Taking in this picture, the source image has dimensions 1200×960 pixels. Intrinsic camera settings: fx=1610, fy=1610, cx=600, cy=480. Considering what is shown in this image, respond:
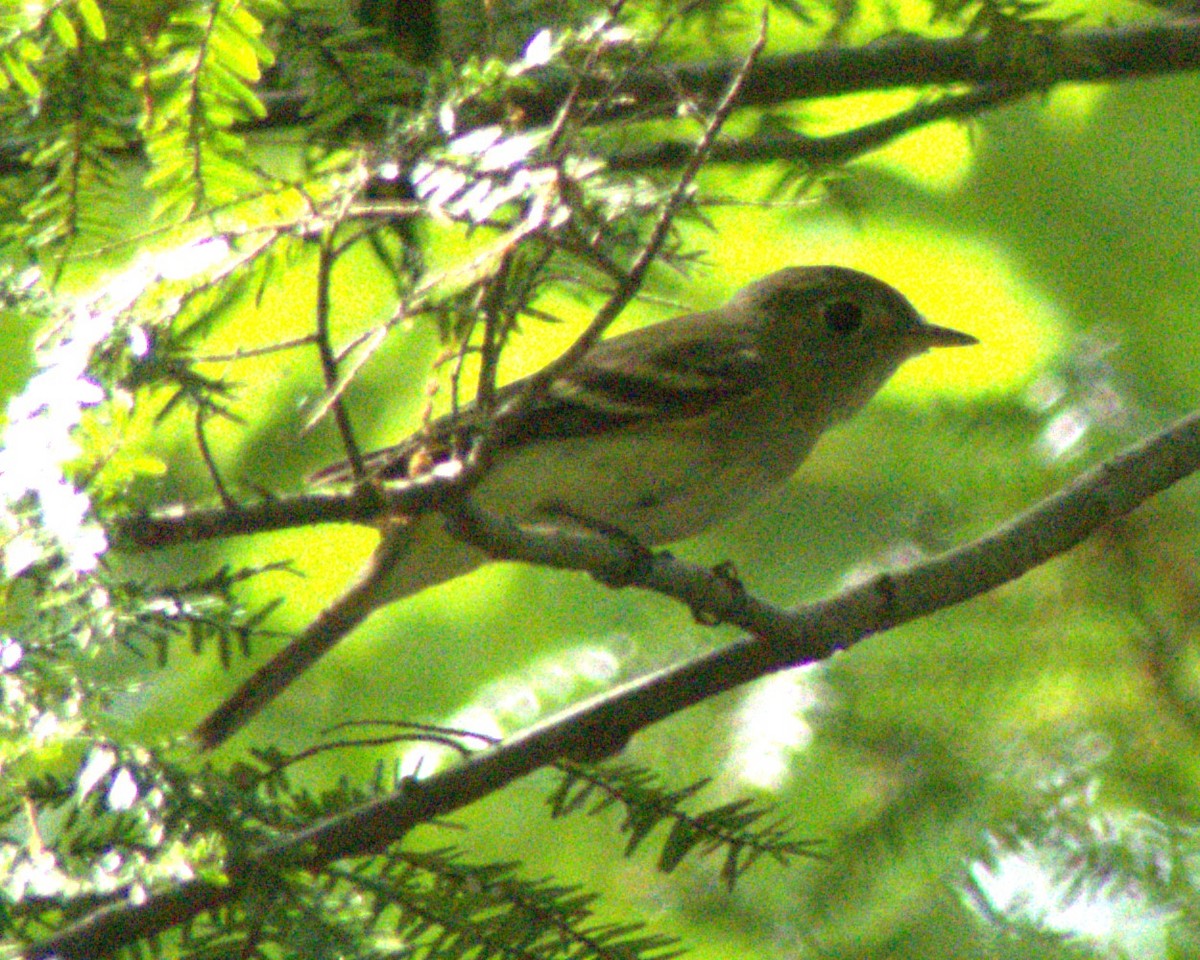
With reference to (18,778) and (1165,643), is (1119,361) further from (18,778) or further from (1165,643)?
(18,778)

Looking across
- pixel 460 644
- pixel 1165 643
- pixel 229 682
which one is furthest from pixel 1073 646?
pixel 229 682

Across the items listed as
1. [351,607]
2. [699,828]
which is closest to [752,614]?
[699,828]

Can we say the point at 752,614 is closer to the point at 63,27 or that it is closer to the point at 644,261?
the point at 644,261

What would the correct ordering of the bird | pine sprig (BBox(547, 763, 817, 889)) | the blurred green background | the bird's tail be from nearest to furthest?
pine sprig (BBox(547, 763, 817, 889)) < the blurred green background < the bird's tail < the bird

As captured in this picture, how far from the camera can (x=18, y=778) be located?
180 centimetres

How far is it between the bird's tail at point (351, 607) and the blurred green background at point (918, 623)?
374 mm

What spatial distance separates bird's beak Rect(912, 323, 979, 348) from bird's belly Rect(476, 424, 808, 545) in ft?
2.64

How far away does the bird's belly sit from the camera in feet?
12.4

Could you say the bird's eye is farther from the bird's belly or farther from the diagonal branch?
the diagonal branch

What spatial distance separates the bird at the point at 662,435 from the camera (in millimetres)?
3475

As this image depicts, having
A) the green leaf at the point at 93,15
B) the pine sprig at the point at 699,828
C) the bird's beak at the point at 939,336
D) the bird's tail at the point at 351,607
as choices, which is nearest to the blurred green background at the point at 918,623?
the bird's beak at the point at 939,336

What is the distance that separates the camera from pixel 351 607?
339 cm

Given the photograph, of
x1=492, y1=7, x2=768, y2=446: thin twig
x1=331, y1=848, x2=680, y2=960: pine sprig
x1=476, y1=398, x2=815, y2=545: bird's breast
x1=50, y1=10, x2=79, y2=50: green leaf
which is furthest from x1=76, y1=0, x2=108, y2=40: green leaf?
x1=476, y1=398, x2=815, y2=545: bird's breast

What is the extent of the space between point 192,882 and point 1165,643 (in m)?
2.28
